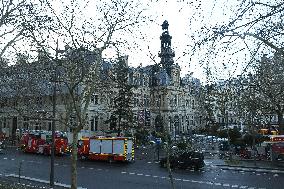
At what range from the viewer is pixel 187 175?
91.8 feet

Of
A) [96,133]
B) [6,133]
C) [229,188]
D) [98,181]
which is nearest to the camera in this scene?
[229,188]

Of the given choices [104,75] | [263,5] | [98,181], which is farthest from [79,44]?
[98,181]

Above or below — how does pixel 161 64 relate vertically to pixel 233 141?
above

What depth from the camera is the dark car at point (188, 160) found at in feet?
103

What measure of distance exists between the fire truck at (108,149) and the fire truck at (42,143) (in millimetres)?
6354

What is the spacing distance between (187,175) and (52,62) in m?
15.3

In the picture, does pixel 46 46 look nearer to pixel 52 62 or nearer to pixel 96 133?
pixel 52 62

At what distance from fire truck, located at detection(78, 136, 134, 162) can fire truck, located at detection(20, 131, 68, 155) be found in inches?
250

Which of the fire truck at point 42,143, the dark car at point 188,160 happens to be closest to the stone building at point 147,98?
the fire truck at point 42,143

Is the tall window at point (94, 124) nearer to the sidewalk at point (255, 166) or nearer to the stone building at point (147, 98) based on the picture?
the stone building at point (147, 98)

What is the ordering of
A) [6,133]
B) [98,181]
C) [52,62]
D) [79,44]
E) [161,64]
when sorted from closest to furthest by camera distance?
[161,64] → [79,44] → [52,62] → [98,181] → [6,133]

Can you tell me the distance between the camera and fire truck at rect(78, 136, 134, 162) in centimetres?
3697

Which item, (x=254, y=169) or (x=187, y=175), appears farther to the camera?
(x=254, y=169)

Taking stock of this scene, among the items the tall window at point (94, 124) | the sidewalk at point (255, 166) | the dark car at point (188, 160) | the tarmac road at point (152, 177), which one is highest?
the tall window at point (94, 124)
